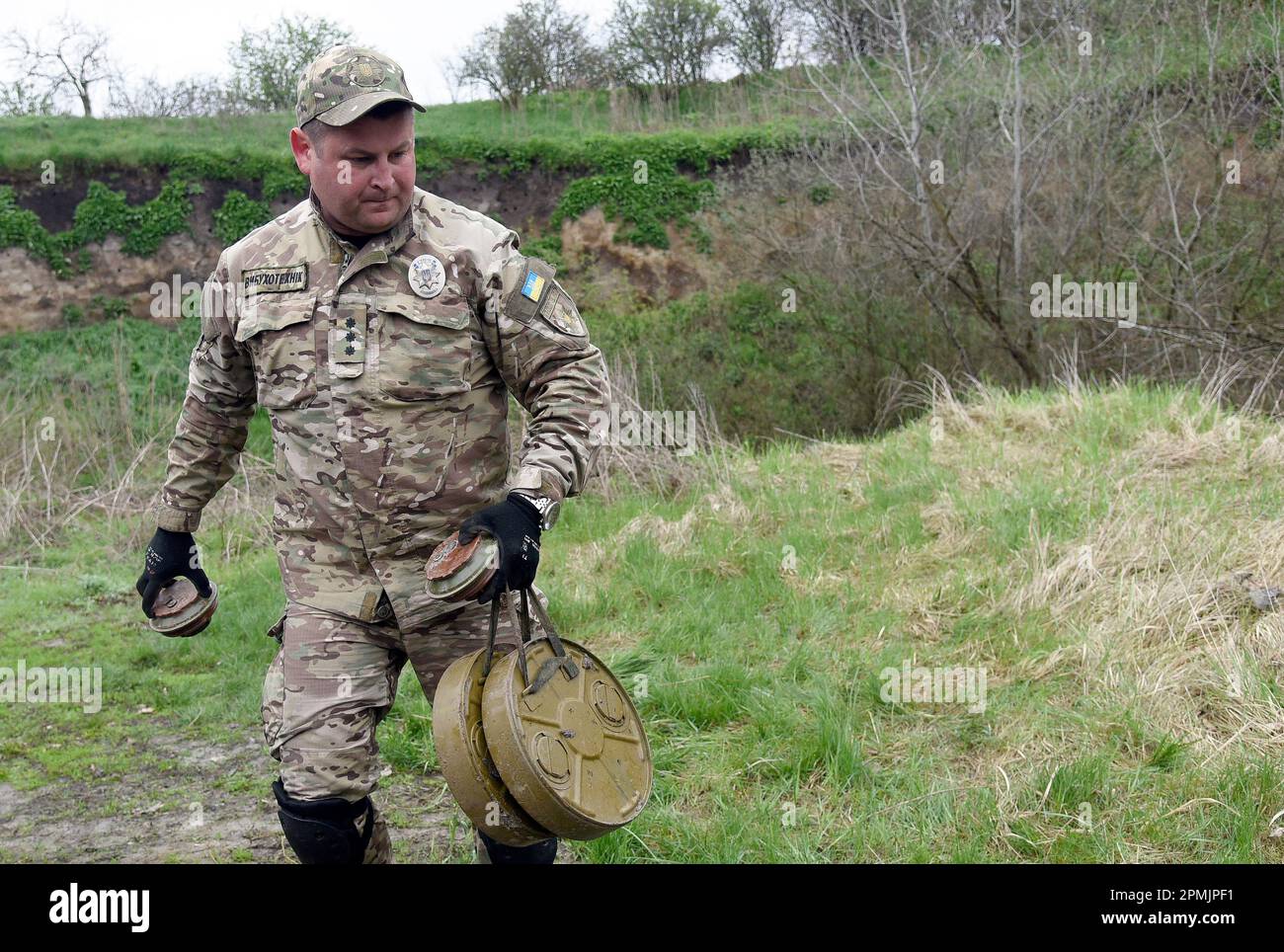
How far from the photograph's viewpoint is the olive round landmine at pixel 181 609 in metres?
3.17

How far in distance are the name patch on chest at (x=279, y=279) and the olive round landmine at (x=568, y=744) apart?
1060mm

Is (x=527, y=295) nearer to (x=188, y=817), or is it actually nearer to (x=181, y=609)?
(x=181, y=609)

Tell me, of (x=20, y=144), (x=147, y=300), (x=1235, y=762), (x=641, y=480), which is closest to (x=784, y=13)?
(x=147, y=300)

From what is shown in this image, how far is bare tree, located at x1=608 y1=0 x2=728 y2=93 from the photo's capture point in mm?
26406

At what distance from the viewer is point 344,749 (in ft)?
9.20

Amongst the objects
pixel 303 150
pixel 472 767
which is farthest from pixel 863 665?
pixel 303 150

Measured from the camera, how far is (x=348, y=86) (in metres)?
2.78

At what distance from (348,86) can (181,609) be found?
1459 mm

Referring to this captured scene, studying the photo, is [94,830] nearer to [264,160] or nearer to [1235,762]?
[1235,762]

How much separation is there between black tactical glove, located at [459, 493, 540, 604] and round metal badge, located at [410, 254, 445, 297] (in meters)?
0.57

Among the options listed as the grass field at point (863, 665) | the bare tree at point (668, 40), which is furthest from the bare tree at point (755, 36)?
the grass field at point (863, 665)

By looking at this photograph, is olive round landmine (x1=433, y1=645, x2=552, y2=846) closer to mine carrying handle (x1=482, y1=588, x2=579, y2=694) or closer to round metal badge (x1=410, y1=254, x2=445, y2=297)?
mine carrying handle (x1=482, y1=588, x2=579, y2=694)

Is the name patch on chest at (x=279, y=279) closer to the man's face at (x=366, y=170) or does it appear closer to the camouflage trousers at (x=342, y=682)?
the man's face at (x=366, y=170)

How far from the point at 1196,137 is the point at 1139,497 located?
33.2 ft
